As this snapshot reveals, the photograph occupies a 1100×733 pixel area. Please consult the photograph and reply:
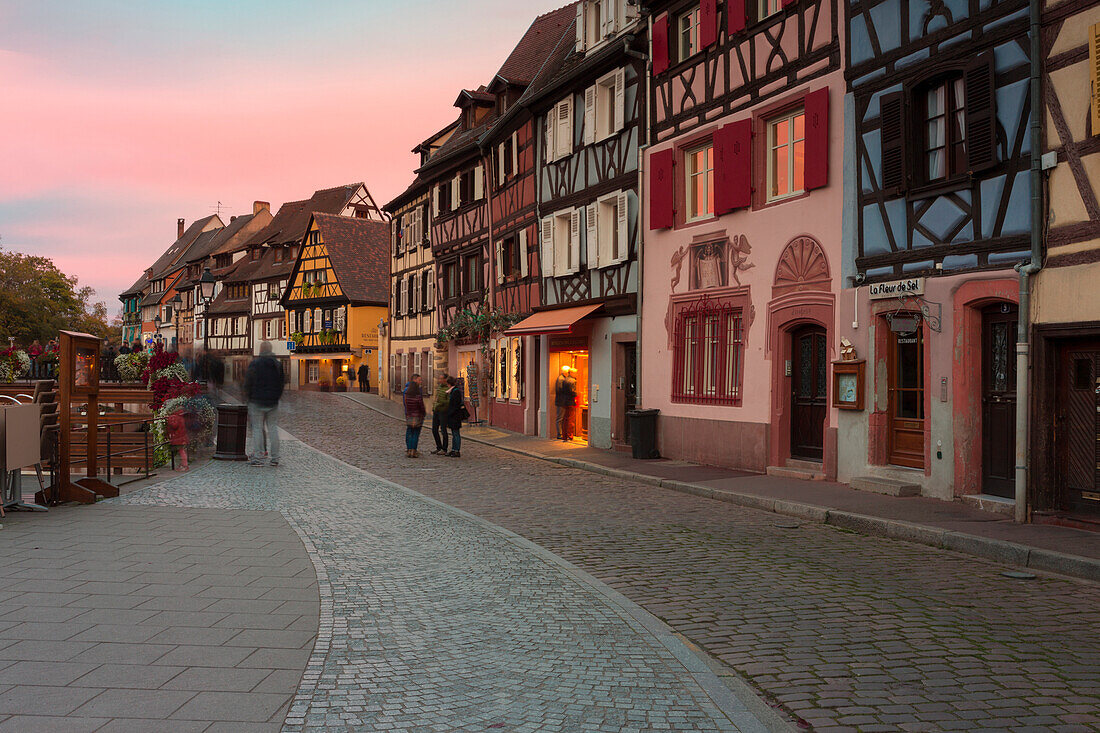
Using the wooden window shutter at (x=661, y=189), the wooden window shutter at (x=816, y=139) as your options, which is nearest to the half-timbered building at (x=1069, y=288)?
the wooden window shutter at (x=816, y=139)

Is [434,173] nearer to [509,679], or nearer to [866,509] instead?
[866,509]

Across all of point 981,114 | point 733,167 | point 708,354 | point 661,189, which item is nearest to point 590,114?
point 661,189

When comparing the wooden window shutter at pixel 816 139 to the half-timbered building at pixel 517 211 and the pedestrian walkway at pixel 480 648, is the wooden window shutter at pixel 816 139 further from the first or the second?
the half-timbered building at pixel 517 211

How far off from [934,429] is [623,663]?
858 cm

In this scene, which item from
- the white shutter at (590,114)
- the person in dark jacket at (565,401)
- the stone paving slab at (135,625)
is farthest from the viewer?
the person in dark jacket at (565,401)

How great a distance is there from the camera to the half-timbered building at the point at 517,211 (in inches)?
1016

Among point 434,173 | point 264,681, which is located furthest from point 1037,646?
point 434,173

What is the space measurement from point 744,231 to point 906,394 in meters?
4.61

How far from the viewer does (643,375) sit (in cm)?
1972

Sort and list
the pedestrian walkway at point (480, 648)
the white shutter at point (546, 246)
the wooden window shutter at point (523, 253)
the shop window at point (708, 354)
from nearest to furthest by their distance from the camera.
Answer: the pedestrian walkway at point (480, 648)
the shop window at point (708, 354)
the white shutter at point (546, 246)
the wooden window shutter at point (523, 253)

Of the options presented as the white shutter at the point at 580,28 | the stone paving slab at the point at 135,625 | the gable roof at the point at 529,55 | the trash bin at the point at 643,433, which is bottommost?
the stone paving slab at the point at 135,625

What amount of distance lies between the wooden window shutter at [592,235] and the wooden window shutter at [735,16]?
6017 mm

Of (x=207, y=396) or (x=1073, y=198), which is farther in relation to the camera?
(x=207, y=396)

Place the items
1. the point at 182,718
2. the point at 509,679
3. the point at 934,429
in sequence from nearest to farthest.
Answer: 1. the point at 182,718
2. the point at 509,679
3. the point at 934,429
